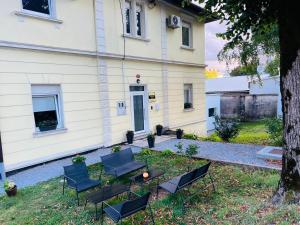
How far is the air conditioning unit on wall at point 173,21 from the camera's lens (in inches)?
473

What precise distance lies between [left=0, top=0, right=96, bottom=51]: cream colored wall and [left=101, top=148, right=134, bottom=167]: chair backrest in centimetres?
425

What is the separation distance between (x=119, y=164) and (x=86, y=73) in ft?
13.5

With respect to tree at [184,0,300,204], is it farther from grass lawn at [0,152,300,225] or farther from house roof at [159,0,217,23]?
house roof at [159,0,217,23]

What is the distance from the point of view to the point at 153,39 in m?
11.5

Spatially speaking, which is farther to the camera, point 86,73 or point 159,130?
point 159,130

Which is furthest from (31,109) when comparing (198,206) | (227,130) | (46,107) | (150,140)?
(227,130)

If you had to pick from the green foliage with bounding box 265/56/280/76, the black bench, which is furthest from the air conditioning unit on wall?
the black bench

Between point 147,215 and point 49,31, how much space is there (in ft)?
21.2

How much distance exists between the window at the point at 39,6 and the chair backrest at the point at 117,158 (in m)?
5.09

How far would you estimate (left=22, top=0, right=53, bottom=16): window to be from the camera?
7295mm

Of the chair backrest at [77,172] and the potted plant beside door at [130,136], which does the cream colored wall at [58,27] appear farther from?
the chair backrest at [77,172]

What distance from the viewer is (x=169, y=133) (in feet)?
39.5

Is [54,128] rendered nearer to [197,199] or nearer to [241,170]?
[197,199]

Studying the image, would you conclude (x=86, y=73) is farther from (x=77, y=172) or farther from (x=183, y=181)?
(x=183, y=181)
